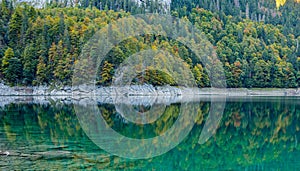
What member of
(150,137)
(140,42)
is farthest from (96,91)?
(150,137)

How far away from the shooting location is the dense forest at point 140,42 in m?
81.6

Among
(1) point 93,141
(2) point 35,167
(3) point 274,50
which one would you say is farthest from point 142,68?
(2) point 35,167

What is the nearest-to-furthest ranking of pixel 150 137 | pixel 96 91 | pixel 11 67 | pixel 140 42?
pixel 150 137 → pixel 96 91 → pixel 11 67 → pixel 140 42

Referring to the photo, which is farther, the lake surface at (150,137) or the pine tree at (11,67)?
the pine tree at (11,67)

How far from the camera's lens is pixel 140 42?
89.2 metres

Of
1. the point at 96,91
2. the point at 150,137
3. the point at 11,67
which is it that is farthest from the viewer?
the point at 11,67

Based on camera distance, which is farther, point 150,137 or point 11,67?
point 11,67

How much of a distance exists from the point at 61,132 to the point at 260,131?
12.2 meters

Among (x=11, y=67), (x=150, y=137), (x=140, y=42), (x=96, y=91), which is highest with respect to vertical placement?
(x=140, y=42)

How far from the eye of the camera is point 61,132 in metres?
26.3

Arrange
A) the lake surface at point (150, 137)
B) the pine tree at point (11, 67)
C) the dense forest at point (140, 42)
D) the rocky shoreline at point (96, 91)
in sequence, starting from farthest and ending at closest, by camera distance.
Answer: the dense forest at point (140, 42) < the pine tree at point (11, 67) < the rocky shoreline at point (96, 91) < the lake surface at point (150, 137)

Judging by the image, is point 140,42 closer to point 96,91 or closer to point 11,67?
point 96,91

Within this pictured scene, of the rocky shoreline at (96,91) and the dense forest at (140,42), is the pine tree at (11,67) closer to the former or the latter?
the dense forest at (140,42)

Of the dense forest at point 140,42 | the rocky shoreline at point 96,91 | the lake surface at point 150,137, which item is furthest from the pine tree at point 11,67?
the lake surface at point 150,137
